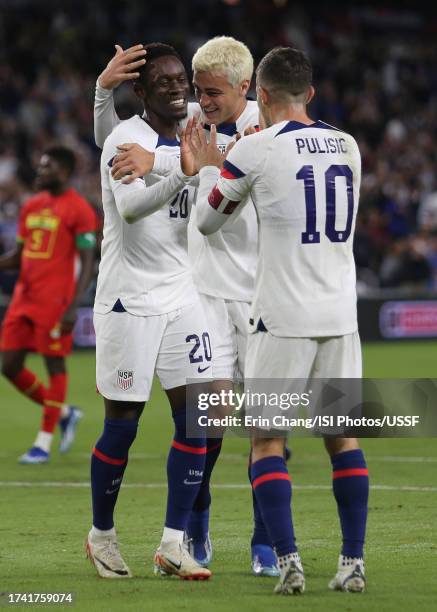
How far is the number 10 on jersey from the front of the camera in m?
5.48

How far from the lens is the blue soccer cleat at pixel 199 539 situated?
6.40 metres

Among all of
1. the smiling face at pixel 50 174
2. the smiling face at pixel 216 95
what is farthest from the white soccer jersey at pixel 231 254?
the smiling face at pixel 50 174

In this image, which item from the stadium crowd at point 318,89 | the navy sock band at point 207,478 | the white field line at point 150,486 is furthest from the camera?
the stadium crowd at point 318,89

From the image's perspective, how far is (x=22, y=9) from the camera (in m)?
27.0

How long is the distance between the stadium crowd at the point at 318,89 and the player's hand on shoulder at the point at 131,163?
45.8 ft

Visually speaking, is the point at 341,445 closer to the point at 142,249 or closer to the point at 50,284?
the point at 142,249

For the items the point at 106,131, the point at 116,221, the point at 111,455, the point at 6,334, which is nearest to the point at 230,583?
the point at 111,455

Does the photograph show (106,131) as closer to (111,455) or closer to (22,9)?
(111,455)

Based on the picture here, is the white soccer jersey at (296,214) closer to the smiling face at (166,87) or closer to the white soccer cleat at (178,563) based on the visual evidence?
the smiling face at (166,87)

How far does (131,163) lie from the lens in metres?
5.80

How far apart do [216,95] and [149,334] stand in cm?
129

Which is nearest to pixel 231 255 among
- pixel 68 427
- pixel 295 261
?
pixel 295 261

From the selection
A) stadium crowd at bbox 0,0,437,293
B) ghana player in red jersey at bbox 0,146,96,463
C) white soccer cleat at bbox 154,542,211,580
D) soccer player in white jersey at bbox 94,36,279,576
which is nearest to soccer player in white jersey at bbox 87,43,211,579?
white soccer cleat at bbox 154,542,211,580

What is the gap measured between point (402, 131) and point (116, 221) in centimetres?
2192
